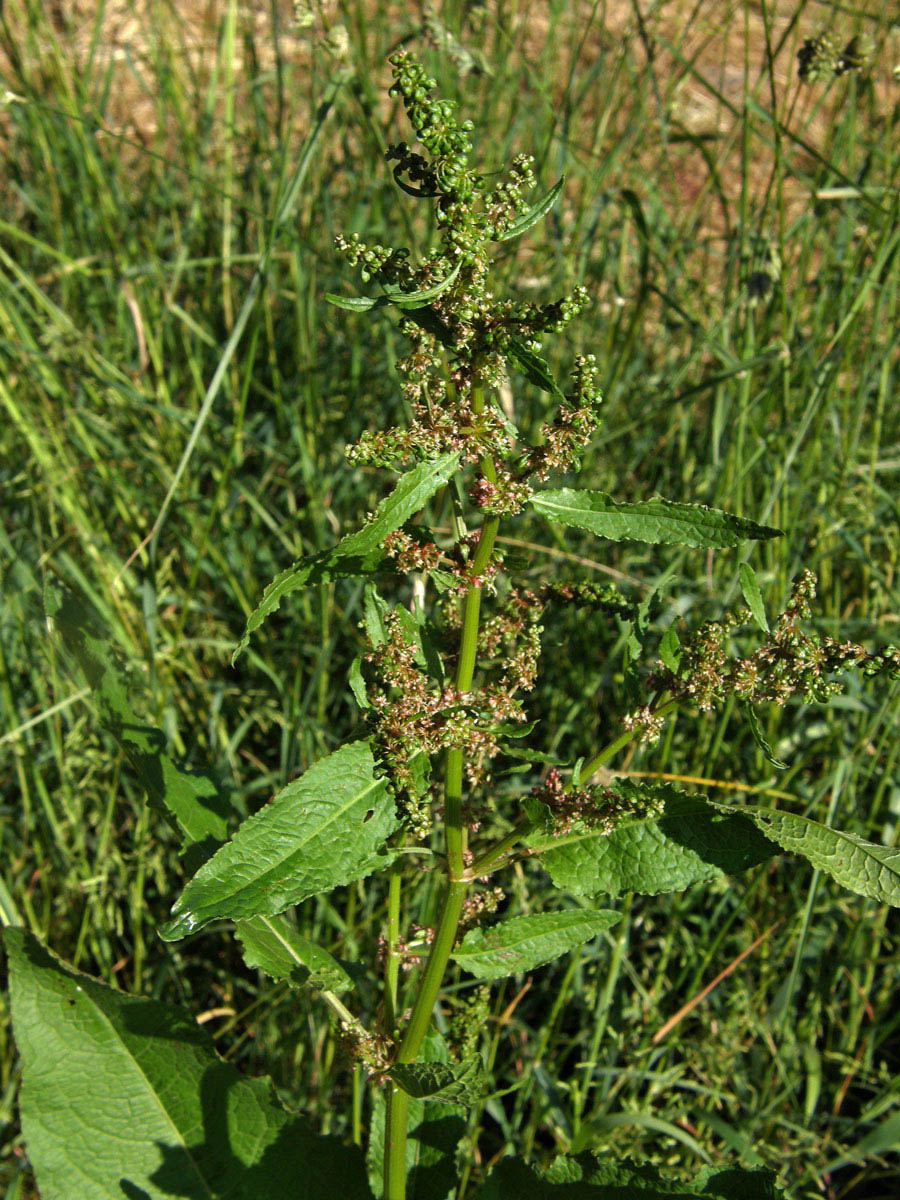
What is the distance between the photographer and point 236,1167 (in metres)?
1.66

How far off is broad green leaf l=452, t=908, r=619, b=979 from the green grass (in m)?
0.54

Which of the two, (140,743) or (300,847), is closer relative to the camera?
(300,847)

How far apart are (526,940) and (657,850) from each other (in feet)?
0.77

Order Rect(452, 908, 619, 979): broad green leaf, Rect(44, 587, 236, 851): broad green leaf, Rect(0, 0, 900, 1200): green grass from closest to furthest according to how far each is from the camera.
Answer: Rect(452, 908, 619, 979): broad green leaf → Rect(44, 587, 236, 851): broad green leaf → Rect(0, 0, 900, 1200): green grass

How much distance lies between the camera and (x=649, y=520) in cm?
127

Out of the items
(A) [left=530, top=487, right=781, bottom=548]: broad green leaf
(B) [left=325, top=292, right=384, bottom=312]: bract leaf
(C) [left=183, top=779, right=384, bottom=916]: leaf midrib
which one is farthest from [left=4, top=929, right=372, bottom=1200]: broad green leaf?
(B) [left=325, top=292, right=384, bottom=312]: bract leaf

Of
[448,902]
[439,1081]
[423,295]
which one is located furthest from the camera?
[448,902]

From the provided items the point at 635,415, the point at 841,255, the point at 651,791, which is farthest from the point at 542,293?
the point at 651,791

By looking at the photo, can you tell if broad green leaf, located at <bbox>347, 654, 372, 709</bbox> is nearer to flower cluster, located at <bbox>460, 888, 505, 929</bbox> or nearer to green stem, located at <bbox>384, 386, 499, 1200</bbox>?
green stem, located at <bbox>384, 386, 499, 1200</bbox>

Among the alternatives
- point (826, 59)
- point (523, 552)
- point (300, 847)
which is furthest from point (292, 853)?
point (826, 59)

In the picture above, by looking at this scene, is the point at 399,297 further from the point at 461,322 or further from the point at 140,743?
the point at 140,743

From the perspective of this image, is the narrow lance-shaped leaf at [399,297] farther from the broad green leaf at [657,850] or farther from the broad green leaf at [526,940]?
the broad green leaf at [526,940]

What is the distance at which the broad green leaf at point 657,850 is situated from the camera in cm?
138

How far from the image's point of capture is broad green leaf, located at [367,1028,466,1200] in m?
1.65
